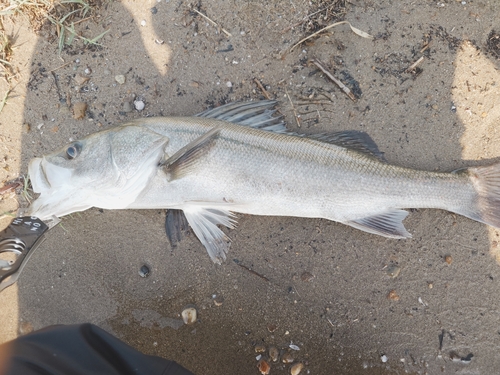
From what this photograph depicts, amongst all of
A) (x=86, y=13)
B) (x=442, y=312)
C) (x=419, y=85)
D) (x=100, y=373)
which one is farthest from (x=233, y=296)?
(x=86, y=13)

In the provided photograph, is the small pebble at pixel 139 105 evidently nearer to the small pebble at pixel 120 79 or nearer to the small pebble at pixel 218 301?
the small pebble at pixel 120 79

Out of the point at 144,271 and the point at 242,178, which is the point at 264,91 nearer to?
the point at 242,178

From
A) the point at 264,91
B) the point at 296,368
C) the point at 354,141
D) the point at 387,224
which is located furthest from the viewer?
the point at 264,91

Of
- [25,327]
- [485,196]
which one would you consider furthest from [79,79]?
[485,196]

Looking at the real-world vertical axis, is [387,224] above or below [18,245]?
above

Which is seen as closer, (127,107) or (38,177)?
(38,177)

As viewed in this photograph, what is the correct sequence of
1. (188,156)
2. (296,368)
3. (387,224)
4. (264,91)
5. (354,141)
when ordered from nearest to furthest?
(188,156), (387,224), (354,141), (296,368), (264,91)

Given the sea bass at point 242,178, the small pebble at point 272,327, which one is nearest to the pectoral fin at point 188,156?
the sea bass at point 242,178

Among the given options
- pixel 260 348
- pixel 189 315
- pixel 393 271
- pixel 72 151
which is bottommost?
pixel 260 348
